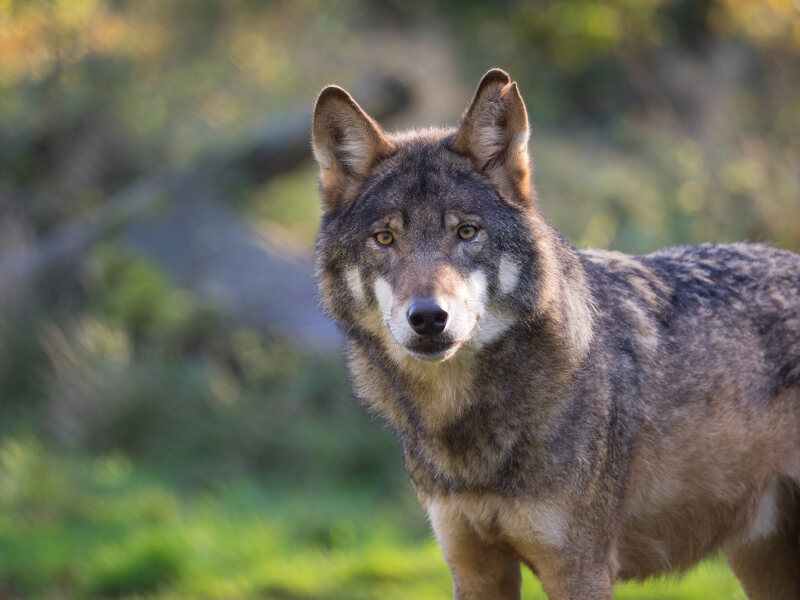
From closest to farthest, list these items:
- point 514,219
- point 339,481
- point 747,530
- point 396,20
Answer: point 514,219
point 747,530
point 339,481
point 396,20

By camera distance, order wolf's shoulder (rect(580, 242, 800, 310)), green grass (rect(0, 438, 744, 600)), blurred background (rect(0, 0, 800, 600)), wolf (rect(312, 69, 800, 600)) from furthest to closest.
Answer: blurred background (rect(0, 0, 800, 600)), green grass (rect(0, 438, 744, 600)), wolf's shoulder (rect(580, 242, 800, 310)), wolf (rect(312, 69, 800, 600))

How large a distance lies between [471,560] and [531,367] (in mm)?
887

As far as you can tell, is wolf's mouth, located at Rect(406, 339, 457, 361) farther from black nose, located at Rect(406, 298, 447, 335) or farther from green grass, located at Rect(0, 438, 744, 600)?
green grass, located at Rect(0, 438, 744, 600)

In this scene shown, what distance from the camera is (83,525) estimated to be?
24.1 ft

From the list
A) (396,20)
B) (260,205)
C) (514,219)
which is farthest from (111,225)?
(396,20)

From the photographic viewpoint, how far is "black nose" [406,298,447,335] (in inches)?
134

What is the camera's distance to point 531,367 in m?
3.86

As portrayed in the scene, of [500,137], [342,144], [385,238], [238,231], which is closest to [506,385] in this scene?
[385,238]

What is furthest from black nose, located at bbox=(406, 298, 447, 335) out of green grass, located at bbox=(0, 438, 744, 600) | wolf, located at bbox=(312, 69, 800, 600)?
green grass, located at bbox=(0, 438, 744, 600)

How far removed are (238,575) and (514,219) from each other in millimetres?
3747

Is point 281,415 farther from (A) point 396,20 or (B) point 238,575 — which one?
(A) point 396,20

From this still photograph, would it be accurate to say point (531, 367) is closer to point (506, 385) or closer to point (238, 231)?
point (506, 385)

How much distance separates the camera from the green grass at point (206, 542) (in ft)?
20.5

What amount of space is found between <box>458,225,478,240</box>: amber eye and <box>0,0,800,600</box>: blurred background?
112 inches
